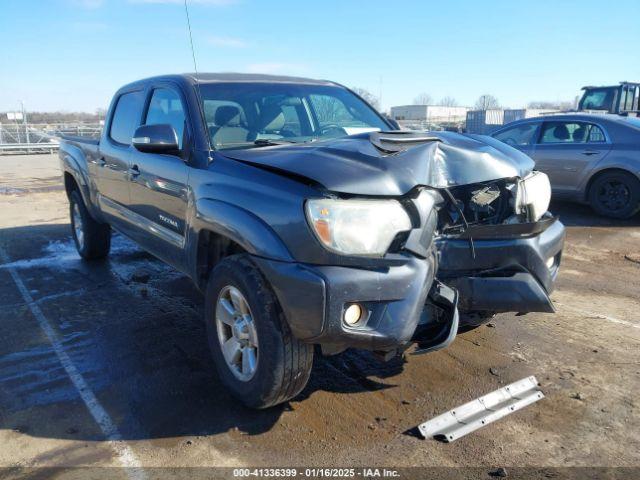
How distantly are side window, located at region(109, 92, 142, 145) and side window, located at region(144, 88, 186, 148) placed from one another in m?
0.31

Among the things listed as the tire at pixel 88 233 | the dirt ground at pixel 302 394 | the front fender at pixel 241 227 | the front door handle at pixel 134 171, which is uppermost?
the front door handle at pixel 134 171

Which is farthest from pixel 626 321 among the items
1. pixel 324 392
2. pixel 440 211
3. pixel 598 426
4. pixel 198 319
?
pixel 198 319

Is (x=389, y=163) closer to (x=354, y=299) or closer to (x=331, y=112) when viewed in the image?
(x=354, y=299)

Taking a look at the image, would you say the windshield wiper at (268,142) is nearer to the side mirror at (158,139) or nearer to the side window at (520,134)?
the side mirror at (158,139)

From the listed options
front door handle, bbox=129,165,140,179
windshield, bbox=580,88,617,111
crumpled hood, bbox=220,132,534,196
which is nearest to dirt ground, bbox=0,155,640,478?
front door handle, bbox=129,165,140,179

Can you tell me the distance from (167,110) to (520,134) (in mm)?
6876

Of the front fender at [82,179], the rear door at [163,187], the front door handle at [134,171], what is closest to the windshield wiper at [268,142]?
the rear door at [163,187]

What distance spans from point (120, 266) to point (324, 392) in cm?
377

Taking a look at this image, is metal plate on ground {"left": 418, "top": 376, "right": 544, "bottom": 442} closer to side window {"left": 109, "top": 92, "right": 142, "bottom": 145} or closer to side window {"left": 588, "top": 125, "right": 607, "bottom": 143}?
side window {"left": 109, "top": 92, "right": 142, "bottom": 145}

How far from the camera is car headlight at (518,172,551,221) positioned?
123 inches

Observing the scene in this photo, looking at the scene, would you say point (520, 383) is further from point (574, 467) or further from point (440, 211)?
point (440, 211)

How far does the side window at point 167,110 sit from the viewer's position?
12.5 ft

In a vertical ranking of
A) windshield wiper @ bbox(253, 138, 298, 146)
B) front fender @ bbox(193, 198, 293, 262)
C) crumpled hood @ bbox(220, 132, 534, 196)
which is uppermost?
windshield wiper @ bbox(253, 138, 298, 146)

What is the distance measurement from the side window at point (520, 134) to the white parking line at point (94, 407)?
7696 mm
